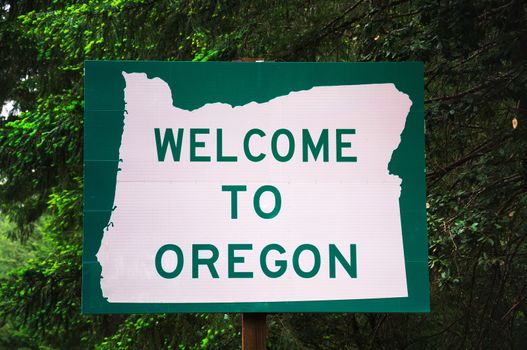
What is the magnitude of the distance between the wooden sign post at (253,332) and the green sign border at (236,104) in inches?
3.8

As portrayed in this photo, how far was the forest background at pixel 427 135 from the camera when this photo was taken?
23.0ft

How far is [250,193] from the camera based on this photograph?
15.2ft

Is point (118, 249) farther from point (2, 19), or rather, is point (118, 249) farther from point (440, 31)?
point (2, 19)

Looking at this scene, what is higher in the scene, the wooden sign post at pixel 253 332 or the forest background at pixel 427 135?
the forest background at pixel 427 135

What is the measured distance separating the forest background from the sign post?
2.19 m

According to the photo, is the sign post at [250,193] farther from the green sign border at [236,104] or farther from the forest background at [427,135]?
the forest background at [427,135]

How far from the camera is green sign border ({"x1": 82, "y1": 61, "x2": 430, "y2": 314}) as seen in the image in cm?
455

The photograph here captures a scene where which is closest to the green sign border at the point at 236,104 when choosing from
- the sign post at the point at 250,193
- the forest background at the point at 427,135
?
the sign post at the point at 250,193

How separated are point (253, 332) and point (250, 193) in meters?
0.69

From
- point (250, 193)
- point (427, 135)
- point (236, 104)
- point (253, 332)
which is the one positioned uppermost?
point (427, 135)

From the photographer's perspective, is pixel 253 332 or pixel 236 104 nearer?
pixel 253 332

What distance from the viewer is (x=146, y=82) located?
188 inches

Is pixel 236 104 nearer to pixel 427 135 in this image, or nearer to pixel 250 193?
pixel 250 193

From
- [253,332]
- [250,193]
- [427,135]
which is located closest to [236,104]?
[250,193]
